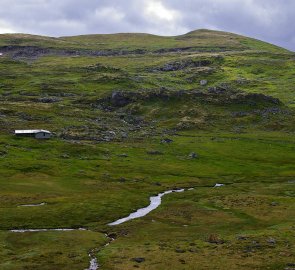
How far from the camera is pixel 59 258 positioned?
66.1 metres

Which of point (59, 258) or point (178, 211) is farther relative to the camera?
point (178, 211)

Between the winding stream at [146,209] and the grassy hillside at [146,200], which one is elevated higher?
the grassy hillside at [146,200]

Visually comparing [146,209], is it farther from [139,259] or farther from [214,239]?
[139,259]

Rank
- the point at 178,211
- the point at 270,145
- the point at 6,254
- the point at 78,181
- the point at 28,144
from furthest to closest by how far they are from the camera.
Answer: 1. the point at 270,145
2. the point at 28,144
3. the point at 78,181
4. the point at 178,211
5. the point at 6,254

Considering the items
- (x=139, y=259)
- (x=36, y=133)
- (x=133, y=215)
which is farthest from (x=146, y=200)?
(x=36, y=133)

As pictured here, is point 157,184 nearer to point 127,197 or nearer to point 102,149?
point 127,197

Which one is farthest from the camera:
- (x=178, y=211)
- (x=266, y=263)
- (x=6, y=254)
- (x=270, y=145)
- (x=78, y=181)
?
(x=270, y=145)

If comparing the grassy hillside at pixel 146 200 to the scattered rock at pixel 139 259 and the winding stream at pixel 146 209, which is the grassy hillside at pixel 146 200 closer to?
the scattered rock at pixel 139 259

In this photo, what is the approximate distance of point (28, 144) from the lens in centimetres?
16725

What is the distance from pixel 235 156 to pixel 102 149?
49.0 metres

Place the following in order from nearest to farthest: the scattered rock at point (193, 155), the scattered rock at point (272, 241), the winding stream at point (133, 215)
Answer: the winding stream at point (133, 215)
the scattered rock at point (272, 241)
the scattered rock at point (193, 155)

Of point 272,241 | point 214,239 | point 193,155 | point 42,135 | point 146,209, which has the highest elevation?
point 42,135

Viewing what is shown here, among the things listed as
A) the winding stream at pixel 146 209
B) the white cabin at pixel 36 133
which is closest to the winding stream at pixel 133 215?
the winding stream at pixel 146 209

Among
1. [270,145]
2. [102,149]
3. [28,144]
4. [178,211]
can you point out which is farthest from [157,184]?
[270,145]
